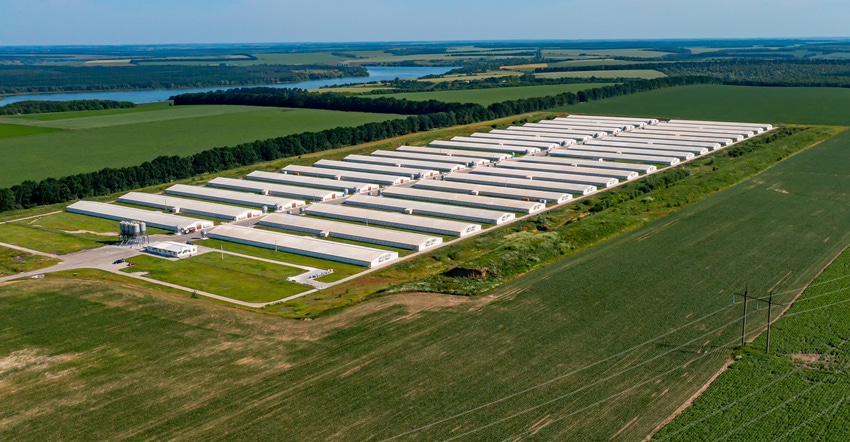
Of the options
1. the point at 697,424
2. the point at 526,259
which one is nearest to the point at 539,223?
the point at 526,259

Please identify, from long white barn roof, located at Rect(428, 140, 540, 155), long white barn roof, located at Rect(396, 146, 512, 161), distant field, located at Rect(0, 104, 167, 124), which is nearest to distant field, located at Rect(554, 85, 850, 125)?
long white barn roof, located at Rect(428, 140, 540, 155)

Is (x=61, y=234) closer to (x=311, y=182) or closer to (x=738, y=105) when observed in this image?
(x=311, y=182)

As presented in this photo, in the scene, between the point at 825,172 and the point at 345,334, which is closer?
the point at 345,334

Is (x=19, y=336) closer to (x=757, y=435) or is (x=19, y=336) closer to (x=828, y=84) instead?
(x=757, y=435)

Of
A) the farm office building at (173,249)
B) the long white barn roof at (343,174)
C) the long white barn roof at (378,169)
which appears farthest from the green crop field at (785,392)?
the long white barn roof at (378,169)

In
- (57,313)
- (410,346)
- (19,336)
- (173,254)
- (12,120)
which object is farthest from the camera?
(12,120)

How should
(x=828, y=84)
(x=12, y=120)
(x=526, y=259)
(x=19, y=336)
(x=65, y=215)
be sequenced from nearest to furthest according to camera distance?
(x=19, y=336)
(x=526, y=259)
(x=65, y=215)
(x=12, y=120)
(x=828, y=84)

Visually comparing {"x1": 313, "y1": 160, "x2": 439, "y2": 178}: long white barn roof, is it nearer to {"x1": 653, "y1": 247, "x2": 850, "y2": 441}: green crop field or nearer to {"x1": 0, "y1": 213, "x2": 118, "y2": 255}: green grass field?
{"x1": 0, "y1": 213, "x2": 118, "y2": 255}: green grass field
